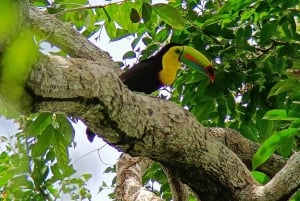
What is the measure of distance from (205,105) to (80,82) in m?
1.40

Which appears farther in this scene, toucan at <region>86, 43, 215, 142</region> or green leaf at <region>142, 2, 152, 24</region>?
toucan at <region>86, 43, 215, 142</region>

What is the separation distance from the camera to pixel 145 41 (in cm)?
369

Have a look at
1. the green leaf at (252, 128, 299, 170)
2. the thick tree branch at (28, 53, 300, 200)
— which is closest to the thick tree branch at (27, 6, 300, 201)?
the thick tree branch at (28, 53, 300, 200)

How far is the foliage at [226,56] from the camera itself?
2.57 metres

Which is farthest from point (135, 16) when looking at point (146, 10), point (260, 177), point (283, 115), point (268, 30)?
point (260, 177)

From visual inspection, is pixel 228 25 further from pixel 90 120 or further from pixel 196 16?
pixel 90 120

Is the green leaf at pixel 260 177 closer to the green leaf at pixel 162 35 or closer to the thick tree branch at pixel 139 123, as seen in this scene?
the thick tree branch at pixel 139 123

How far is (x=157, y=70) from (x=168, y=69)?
3.4 inches

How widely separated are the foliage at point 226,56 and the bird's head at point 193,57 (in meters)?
0.06

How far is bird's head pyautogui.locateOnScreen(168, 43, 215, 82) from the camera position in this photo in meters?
2.93

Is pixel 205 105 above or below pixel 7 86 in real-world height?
below

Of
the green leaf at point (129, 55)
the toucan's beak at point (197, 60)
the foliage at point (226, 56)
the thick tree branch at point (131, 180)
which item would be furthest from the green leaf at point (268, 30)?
the green leaf at point (129, 55)

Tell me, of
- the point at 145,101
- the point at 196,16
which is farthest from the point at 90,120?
the point at 196,16

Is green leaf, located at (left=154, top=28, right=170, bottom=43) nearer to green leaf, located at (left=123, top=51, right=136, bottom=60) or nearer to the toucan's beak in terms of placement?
the toucan's beak
